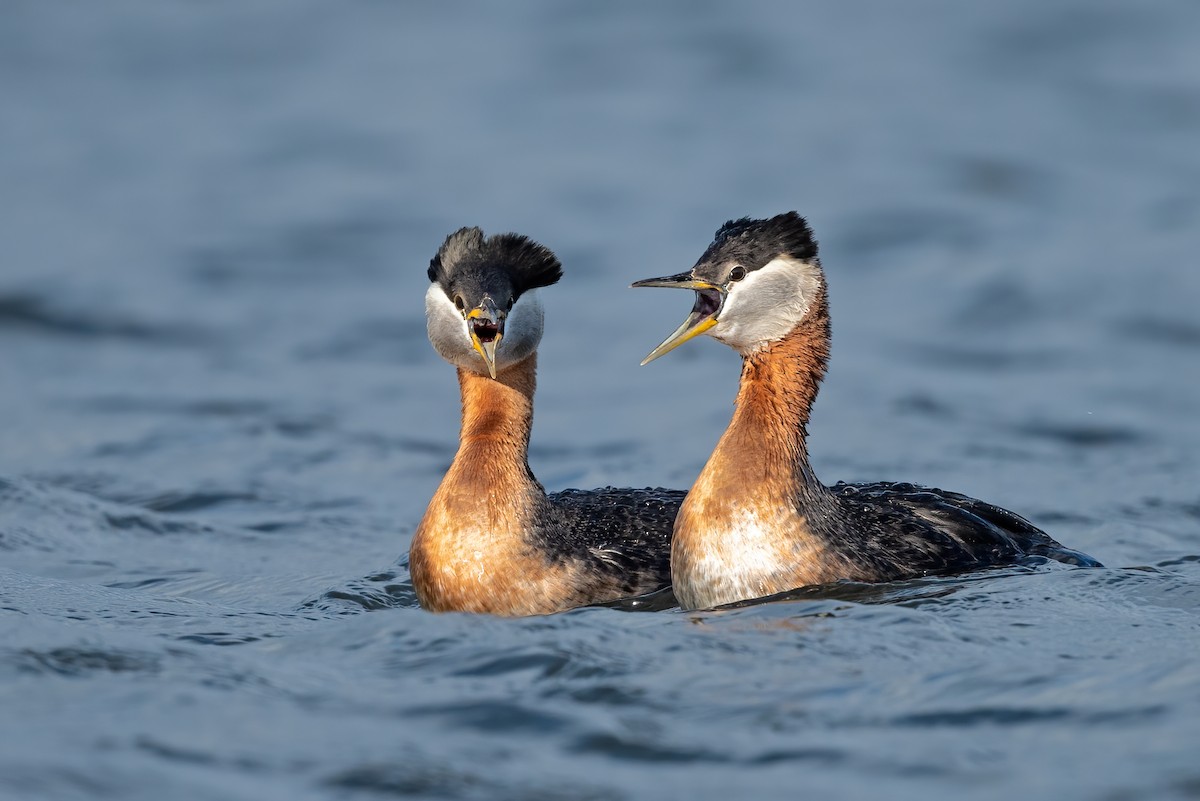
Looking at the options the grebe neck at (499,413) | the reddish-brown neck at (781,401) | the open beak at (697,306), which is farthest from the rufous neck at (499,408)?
the reddish-brown neck at (781,401)

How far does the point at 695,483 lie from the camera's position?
1008 centimetres

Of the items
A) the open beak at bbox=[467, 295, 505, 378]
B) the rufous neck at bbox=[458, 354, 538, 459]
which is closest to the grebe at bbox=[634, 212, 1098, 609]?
the open beak at bbox=[467, 295, 505, 378]

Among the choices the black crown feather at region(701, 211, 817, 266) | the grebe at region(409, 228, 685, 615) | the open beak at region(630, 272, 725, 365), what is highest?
the black crown feather at region(701, 211, 817, 266)

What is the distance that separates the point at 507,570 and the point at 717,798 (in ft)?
9.62

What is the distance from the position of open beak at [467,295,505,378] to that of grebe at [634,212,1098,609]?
804 millimetres

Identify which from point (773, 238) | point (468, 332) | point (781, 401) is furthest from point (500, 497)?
point (773, 238)

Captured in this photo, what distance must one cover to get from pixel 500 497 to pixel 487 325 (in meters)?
0.96

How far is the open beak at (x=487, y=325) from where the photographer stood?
9.71 m

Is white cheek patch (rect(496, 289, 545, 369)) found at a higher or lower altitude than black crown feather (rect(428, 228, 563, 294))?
lower

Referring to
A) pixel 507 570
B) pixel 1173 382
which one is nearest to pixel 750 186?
pixel 1173 382

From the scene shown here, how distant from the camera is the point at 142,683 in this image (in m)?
8.30

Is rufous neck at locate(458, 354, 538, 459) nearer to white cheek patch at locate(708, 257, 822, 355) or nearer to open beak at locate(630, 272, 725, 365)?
open beak at locate(630, 272, 725, 365)

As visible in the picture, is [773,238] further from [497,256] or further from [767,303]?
[497,256]

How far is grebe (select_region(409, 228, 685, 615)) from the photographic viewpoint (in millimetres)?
9711
